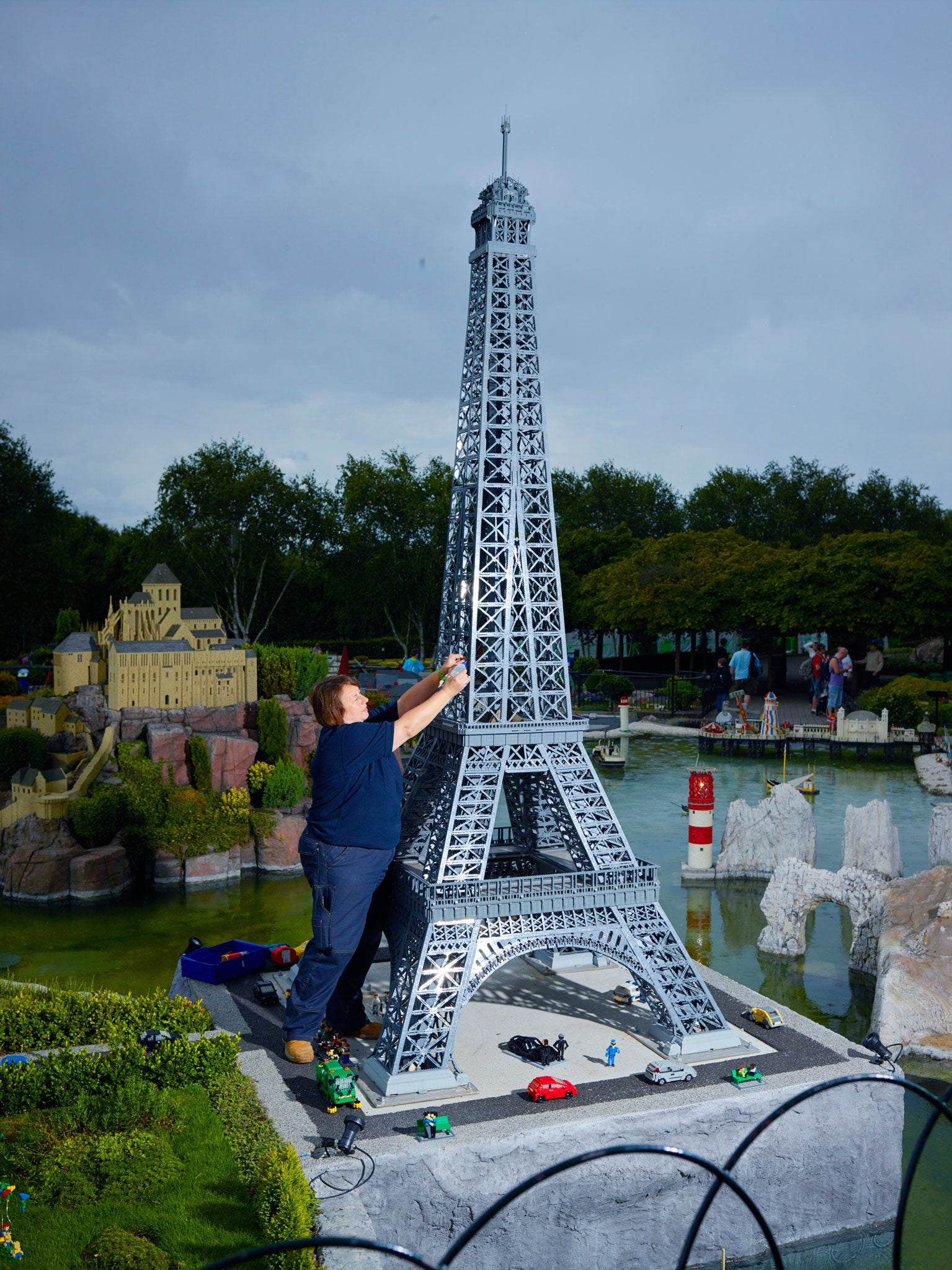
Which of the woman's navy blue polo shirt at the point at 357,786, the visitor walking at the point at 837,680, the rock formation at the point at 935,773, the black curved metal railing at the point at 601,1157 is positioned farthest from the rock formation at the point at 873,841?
the visitor walking at the point at 837,680

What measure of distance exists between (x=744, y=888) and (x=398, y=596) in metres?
41.3

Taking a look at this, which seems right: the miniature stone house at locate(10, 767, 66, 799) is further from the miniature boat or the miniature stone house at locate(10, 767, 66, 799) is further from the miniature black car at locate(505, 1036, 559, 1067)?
the miniature boat

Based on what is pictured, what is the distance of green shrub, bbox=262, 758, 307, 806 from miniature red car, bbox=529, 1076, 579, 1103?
21.9 meters

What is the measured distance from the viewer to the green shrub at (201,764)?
115 feet

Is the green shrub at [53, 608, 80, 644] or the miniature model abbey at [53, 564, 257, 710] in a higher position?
the green shrub at [53, 608, 80, 644]

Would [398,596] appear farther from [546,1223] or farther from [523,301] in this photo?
[546,1223]

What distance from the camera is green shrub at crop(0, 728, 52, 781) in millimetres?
35688

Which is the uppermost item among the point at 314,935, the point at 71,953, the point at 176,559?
the point at 176,559

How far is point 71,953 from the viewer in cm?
2744

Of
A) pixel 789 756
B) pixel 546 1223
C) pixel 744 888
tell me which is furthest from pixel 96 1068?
pixel 789 756

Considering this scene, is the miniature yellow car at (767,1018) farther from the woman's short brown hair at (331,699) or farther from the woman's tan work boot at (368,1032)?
the woman's short brown hair at (331,699)

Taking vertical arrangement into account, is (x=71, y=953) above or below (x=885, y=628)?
below

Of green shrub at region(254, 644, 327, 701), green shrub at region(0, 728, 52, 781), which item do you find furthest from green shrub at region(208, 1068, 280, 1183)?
green shrub at region(254, 644, 327, 701)

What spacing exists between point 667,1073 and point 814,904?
11429mm
